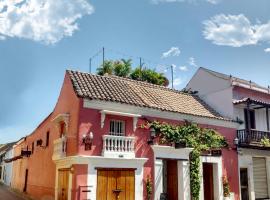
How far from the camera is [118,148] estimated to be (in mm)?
15922

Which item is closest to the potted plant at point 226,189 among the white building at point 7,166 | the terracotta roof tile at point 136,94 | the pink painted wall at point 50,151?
the terracotta roof tile at point 136,94

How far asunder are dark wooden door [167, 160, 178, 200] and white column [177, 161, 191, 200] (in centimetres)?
33

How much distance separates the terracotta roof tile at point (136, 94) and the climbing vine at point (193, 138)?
3.12ft

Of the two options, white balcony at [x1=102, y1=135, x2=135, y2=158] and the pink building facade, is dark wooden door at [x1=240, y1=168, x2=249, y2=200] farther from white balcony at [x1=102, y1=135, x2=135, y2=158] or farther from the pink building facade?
white balcony at [x1=102, y1=135, x2=135, y2=158]

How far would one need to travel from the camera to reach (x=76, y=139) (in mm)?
15031

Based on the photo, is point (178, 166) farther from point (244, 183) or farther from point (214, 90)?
point (214, 90)

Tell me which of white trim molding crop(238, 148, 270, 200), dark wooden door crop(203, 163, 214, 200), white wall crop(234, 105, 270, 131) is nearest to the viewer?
dark wooden door crop(203, 163, 214, 200)

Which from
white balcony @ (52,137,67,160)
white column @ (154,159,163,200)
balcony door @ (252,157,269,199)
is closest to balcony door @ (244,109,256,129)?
balcony door @ (252,157,269,199)

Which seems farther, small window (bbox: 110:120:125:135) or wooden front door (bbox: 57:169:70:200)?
small window (bbox: 110:120:125:135)

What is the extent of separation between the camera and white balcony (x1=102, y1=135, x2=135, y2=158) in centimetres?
1551

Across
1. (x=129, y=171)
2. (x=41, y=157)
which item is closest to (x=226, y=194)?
(x=129, y=171)

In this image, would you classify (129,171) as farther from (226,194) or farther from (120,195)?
(226,194)

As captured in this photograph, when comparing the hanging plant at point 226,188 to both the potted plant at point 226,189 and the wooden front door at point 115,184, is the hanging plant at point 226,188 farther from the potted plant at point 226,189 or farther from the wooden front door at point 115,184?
the wooden front door at point 115,184

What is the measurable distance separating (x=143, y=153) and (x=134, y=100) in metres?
2.91
